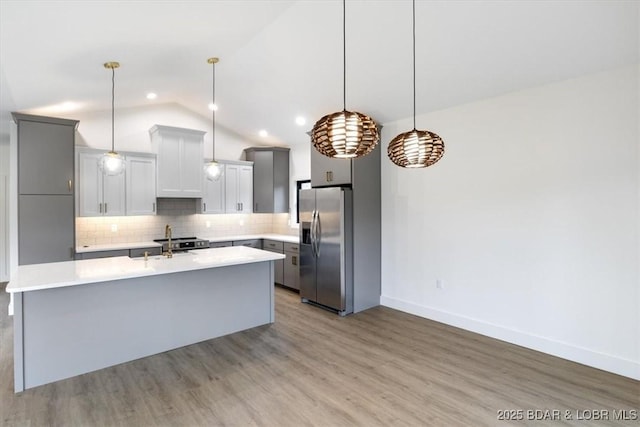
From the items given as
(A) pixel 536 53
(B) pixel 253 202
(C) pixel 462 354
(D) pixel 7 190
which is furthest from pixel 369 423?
(D) pixel 7 190

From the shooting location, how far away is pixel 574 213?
3359mm

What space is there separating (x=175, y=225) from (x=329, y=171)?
10.1 feet

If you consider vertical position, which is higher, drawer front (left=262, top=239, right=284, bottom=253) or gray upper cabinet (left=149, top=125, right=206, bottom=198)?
gray upper cabinet (left=149, top=125, right=206, bottom=198)

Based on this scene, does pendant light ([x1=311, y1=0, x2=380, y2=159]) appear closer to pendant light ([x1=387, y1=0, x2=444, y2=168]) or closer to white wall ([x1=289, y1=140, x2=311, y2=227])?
pendant light ([x1=387, y1=0, x2=444, y2=168])

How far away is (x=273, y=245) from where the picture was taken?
6.45 metres

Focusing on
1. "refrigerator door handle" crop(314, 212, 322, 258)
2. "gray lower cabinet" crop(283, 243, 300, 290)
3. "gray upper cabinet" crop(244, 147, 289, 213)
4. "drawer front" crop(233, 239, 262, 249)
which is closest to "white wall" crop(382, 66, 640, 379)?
"refrigerator door handle" crop(314, 212, 322, 258)

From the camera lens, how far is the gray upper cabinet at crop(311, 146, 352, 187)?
4892 millimetres

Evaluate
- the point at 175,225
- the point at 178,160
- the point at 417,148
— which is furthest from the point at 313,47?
the point at 175,225

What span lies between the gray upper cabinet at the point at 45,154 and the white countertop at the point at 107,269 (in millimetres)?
1600

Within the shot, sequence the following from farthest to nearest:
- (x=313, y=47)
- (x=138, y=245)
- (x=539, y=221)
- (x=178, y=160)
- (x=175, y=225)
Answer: (x=175, y=225) < (x=178, y=160) < (x=138, y=245) < (x=313, y=47) < (x=539, y=221)

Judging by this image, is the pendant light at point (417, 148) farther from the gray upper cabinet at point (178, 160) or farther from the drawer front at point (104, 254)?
the drawer front at point (104, 254)

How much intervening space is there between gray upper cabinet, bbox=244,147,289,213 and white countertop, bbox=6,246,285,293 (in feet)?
8.78

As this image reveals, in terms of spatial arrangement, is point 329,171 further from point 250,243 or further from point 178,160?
point 178,160

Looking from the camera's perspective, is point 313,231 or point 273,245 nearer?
point 313,231
